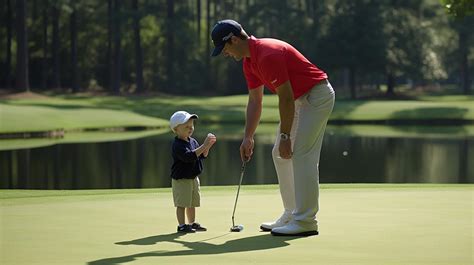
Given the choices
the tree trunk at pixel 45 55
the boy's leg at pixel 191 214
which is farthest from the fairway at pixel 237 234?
the tree trunk at pixel 45 55

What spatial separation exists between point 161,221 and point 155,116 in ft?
133

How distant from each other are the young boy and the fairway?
0.21 metres

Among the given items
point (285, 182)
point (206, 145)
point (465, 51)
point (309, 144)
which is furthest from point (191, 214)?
point (465, 51)

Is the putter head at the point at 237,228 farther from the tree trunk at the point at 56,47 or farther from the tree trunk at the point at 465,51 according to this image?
the tree trunk at the point at 465,51

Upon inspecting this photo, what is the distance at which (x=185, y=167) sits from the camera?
312 inches

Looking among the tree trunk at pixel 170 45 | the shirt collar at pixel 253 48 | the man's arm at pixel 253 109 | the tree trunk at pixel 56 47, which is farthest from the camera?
the tree trunk at pixel 170 45

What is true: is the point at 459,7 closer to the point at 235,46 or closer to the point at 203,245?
the point at 235,46

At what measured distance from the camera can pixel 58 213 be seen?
8.70 metres

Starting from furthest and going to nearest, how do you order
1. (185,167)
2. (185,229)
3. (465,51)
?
(465,51) < (185,167) < (185,229)

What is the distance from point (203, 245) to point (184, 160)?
3.83 ft

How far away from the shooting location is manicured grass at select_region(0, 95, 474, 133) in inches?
1594

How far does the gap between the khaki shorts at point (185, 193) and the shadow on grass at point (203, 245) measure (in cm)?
42

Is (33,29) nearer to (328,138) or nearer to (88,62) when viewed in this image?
(88,62)

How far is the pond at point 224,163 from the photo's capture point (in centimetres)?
2150
